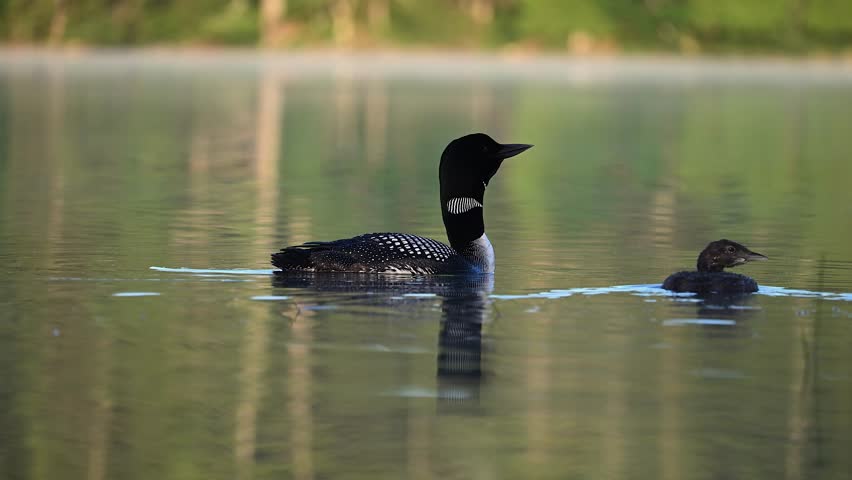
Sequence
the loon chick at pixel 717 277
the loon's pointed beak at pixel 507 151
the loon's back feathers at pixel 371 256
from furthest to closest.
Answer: the loon's pointed beak at pixel 507 151 < the loon's back feathers at pixel 371 256 < the loon chick at pixel 717 277

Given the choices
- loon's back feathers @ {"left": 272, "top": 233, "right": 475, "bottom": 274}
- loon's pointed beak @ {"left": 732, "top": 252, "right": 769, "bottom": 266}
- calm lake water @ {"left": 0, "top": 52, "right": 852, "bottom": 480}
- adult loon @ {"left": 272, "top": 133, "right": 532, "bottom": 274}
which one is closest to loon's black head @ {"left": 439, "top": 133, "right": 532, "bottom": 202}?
adult loon @ {"left": 272, "top": 133, "right": 532, "bottom": 274}

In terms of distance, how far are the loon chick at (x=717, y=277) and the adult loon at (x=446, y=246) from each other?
2.16 meters

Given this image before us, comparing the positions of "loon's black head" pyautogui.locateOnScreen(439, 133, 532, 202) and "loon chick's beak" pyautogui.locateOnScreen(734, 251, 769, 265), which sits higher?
"loon's black head" pyautogui.locateOnScreen(439, 133, 532, 202)

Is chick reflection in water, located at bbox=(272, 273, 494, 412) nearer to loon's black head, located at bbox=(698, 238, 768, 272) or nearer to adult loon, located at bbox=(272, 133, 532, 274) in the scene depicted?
adult loon, located at bbox=(272, 133, 532, 274)

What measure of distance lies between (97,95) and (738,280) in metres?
69.3

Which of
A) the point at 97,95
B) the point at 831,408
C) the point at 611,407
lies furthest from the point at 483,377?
the point at 97,95

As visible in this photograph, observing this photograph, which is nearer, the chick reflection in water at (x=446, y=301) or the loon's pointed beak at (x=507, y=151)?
the chick reflection in water at (x=446, y=301)

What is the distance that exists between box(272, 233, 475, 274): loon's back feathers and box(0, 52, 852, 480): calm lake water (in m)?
0.19

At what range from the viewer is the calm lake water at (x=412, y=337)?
36.2 ft

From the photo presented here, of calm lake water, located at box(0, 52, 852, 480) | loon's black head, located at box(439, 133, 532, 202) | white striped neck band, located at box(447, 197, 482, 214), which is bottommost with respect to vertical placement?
calm lake water, located at box(0, 52, 852, 480)

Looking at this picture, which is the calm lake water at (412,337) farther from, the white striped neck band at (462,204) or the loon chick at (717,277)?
the white striped neck band at (462,204)

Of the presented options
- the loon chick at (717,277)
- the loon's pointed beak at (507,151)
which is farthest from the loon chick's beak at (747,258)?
the loon's pointed beak at (507,151)

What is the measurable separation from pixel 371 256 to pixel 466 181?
61.6 inches

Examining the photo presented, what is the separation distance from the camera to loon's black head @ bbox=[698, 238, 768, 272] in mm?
18031
